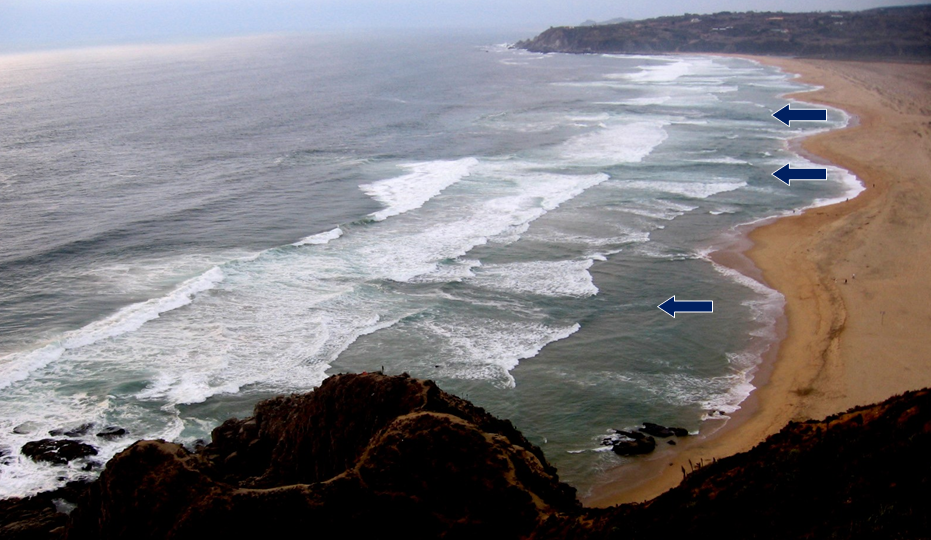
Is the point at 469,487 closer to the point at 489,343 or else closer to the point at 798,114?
the point at 489,343

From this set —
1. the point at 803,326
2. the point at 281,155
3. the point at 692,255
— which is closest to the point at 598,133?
the point at 281,155

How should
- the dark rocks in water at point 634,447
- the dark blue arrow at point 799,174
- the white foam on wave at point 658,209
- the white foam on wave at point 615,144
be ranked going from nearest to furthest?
the dark rocks in water at point 634,447, the white foam on wave at point 658,209, the dark blue arrow at point 799,174, the white foam on wave at point 615,144

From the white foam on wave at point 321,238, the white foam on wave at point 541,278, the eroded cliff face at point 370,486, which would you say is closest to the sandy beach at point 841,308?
the eroded cliff face at point 370,486

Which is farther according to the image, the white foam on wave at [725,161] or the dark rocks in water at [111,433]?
the white foam on wave at [725,161]

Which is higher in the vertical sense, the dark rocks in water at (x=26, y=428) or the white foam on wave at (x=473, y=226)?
the white foam on wave at (x=473, y=226)

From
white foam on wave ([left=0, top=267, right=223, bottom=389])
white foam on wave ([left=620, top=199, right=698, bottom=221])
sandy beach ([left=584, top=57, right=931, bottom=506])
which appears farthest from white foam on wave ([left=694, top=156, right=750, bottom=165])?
white foam on wave ([left=0, top=267, right=223, bottom=389])

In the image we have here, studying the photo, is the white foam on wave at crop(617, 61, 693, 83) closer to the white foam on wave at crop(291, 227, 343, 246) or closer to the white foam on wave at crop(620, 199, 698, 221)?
the white foam on wave at crop(620, 199, 698, 221)

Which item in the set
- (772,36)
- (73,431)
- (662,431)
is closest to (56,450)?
(73,431)

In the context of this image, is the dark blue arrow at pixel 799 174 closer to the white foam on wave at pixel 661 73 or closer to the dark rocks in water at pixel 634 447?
the dark rocks in water at pixel 634 447
